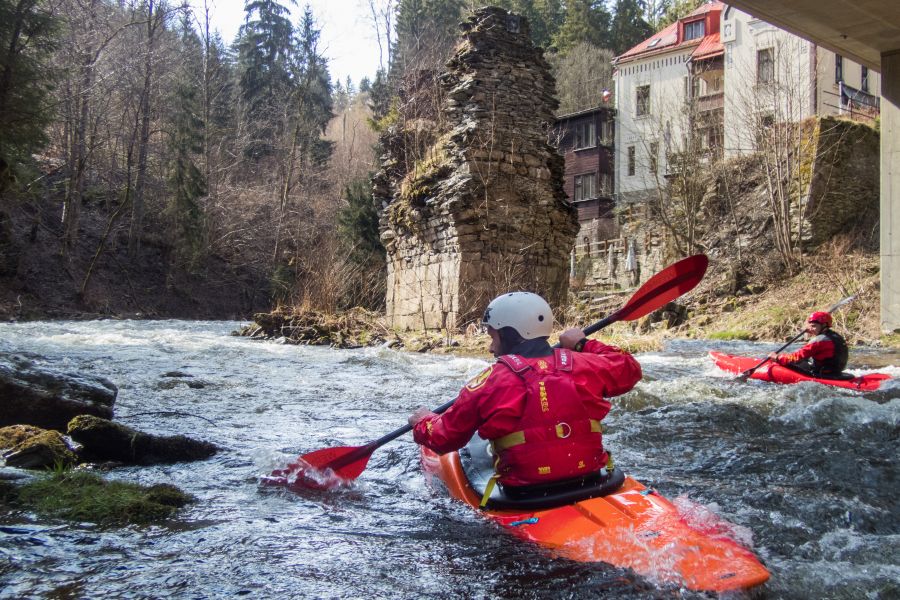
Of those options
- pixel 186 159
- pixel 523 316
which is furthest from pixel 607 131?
pixel 523 316

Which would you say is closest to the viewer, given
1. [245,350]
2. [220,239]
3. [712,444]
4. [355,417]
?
[712,444]

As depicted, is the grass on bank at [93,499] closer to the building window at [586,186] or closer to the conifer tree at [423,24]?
the conifer tree at [423,24]

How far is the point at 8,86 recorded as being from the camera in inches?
318

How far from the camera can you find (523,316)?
342 cm

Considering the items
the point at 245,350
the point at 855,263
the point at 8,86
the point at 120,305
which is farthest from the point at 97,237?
the point at 855,263

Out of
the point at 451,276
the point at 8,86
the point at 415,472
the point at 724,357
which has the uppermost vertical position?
the point at 8,86

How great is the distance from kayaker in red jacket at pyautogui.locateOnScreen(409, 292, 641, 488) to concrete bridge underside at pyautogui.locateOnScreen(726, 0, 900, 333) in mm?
7992

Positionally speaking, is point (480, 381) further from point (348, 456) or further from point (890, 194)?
point (890, 194)

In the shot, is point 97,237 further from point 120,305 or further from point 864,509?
point 864,509

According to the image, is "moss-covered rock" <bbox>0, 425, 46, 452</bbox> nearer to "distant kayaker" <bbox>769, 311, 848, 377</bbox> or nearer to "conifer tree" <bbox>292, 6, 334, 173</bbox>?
"distant kayaker" <bbox>769, 311, 848, 377</bbox>

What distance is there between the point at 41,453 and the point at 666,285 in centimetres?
408

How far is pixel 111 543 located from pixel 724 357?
8514 mm

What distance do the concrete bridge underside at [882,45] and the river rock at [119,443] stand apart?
8855 mm

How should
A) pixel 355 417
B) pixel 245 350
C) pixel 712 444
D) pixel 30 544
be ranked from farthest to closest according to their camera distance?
pixel 245 350
pixel 355 417
pixel 712 444
pixel 30 544
